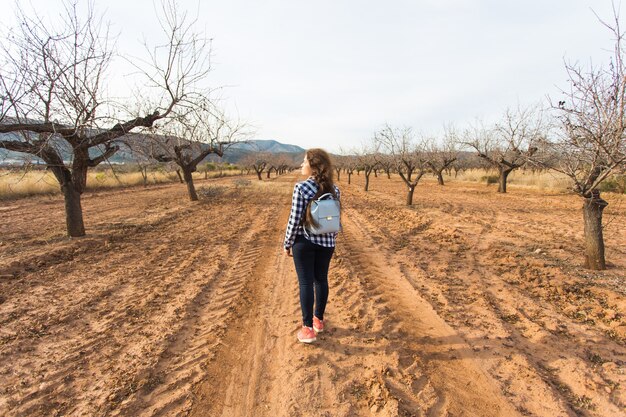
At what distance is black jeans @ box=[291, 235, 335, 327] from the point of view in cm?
284

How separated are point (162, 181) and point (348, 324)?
33.0m

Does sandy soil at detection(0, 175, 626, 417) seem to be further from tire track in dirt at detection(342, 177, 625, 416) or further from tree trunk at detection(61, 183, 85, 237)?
tree trunk at detection(61, 183, 85, 237)

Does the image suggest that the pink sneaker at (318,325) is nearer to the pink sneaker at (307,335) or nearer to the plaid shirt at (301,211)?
the pink sneaker at (307,335)

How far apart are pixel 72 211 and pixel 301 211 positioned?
708 centimetres

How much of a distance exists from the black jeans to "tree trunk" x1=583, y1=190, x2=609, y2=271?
15.3ft

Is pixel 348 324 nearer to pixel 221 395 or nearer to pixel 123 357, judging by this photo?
pixel 221 395

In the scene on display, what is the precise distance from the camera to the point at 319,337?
320 cm

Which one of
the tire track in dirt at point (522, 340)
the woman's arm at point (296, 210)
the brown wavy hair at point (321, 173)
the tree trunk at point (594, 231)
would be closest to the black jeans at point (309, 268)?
the woman's arm at point (296, 210)

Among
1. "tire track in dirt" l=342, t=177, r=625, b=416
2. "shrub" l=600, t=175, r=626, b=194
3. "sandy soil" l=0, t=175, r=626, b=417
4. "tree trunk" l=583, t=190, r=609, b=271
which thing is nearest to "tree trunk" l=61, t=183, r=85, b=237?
"sandy soil" l=0, t=175, r=626, b=417


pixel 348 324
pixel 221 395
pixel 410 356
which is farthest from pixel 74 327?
pixel 410 356

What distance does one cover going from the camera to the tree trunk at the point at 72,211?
23.5 ft

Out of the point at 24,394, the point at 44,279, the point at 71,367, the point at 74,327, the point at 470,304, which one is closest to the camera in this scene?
the point at 24,394

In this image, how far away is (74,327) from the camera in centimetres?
344

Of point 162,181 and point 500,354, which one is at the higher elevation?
point 162,181
